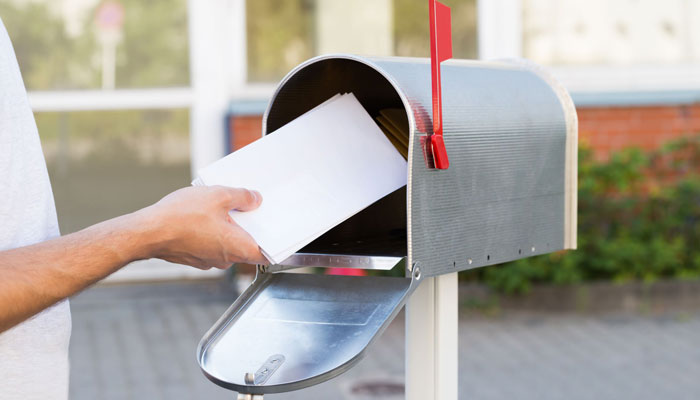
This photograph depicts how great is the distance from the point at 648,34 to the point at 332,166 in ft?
19.8

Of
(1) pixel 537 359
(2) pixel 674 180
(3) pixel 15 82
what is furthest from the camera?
(2) pixel 674 180

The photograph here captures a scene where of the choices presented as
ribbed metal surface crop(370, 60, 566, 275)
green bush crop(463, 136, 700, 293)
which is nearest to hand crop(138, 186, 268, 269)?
ribbed metal surface crop(370, 60, 566, 275)

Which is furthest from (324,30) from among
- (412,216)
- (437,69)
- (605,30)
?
(412,216)

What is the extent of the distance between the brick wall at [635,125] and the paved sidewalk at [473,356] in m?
1.37

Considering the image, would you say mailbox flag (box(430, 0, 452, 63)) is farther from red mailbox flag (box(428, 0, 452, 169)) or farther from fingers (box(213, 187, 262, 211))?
fingers (box(213, 187, 262, 211))

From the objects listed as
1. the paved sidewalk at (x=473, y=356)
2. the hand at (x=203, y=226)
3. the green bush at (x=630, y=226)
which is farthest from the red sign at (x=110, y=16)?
the hand at (x=203, y=226)

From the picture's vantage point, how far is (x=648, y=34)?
719 cm

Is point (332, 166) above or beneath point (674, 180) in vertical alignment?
above

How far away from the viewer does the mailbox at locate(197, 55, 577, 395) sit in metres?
1.58

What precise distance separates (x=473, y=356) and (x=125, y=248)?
4.07 metres

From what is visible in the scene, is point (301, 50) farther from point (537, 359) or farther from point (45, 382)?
point (45, 382)

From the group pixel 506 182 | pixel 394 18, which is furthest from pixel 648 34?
pixel 506 182

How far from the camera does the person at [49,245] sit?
1.49 m

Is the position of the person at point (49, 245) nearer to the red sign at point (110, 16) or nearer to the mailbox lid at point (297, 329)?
the mailbox lid at point (297, 329)
